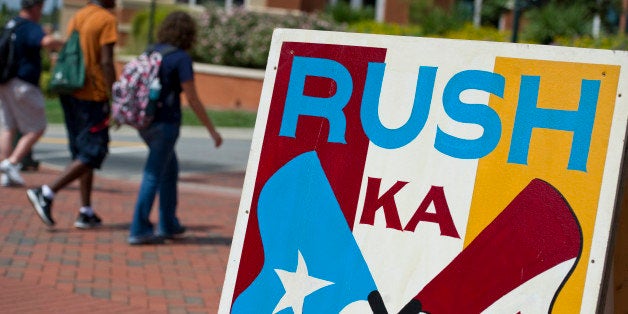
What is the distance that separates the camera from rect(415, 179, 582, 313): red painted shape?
10.1ft

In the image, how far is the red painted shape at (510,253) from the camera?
3.08 m

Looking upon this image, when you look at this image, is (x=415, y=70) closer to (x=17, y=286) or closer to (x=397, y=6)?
(x=17, y=286)

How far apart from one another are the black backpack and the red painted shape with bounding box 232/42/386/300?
666cm

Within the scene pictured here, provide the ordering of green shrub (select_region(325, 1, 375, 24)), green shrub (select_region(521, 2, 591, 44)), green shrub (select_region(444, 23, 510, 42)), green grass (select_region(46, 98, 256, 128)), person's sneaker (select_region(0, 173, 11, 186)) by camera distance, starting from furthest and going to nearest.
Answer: green shrub (select_region(325, 1, 375, 24))
green shrub (select_region(444, 23, 510, 42))
green shrub (select_region(521, 2, 591, 44))
green grass (select_region(46, 98, 256, 128))
person's sneaker (select_region(0, 173, 11, 186))

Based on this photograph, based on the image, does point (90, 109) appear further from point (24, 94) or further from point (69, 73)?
point (24, 94)

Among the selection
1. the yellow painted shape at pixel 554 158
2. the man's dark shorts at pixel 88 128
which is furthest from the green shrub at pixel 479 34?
the yellow painted shape at pixel 554 158

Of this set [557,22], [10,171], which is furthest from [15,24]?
[557,22]

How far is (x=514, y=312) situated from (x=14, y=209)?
6.52 m

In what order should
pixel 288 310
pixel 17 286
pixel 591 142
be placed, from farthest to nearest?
pixel 17 286, pixel 288 310, pixel 591 142

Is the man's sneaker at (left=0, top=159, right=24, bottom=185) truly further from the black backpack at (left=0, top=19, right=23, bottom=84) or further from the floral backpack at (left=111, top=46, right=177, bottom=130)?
the floral backpack at (left=111, top=46, right=177, bottom=130)

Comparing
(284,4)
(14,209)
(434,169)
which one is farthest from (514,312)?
(284,4)

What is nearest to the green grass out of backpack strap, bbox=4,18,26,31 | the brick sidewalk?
backpack strap, bbox=4,18,26,31

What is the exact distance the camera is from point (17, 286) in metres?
6.16

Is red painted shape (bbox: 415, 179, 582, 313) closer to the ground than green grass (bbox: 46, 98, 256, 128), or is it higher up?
higher up
